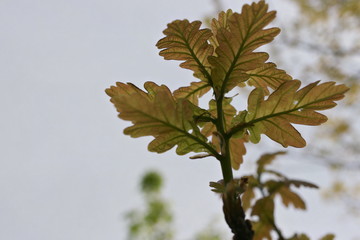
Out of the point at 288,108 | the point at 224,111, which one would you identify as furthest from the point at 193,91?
the point at 288,108

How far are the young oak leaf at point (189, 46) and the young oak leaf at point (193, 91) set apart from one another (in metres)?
0.02

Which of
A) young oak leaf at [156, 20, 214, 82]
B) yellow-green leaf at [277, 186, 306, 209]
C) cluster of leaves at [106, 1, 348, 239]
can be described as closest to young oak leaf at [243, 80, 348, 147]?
cluster of leaves at [106, 1, 348, 239]

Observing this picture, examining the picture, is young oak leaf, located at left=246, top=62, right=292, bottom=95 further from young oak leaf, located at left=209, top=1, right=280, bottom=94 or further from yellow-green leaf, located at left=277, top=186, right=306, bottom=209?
yellow-green leaf, located at left=277, top=186, right=306, bottom=209

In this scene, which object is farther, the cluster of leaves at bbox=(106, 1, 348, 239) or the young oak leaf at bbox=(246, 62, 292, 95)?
the young oak leaf at bbox=(246, 62, 292, 95)

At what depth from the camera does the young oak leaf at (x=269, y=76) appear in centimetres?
64

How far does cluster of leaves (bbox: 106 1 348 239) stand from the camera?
0.52 metres

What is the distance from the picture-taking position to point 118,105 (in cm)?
49

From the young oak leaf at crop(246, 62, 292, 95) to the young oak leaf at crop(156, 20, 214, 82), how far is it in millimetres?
95

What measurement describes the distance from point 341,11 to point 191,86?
5380 mm

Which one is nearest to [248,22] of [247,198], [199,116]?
[199,116]

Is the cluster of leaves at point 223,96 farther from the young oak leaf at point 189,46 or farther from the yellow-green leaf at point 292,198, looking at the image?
the yellow-green leaf at point 292,198

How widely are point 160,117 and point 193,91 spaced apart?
0.55ft

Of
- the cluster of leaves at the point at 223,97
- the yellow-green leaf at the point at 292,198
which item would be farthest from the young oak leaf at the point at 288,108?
the yellow-green leaf at the point at 292,198

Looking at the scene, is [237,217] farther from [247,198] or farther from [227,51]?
[247,198]
